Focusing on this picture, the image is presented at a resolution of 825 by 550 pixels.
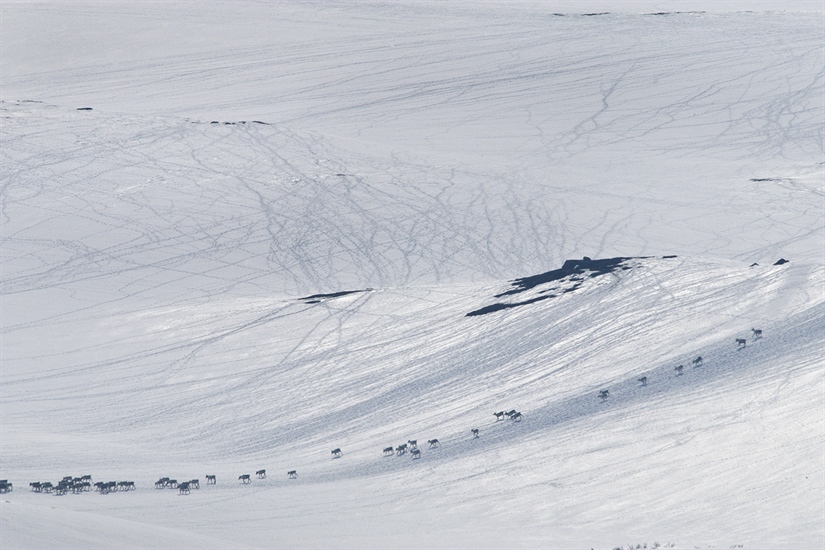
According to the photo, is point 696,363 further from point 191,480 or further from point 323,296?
point 323,296

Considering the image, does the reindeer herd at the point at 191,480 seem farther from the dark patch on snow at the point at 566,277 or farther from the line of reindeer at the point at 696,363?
the dark patch on snow at the point at 566,277

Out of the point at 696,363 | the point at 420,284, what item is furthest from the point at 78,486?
the point at 420,284

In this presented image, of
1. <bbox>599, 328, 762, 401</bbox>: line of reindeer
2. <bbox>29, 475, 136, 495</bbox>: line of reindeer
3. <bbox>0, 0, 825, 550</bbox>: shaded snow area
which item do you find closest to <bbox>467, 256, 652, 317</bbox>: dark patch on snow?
<bbox>0, 0, 825, 550</bbox>: shaded snow area

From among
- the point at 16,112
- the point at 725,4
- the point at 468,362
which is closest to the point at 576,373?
the point at 468,362

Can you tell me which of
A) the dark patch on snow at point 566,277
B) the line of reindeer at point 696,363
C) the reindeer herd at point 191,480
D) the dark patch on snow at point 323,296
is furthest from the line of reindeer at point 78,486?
the dark patch on snow at point 323,296

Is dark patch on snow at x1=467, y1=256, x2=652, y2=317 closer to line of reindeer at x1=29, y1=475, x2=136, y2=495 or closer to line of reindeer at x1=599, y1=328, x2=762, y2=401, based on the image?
line of reindeer at x1=599, y1=328, x2=762, y2=401
